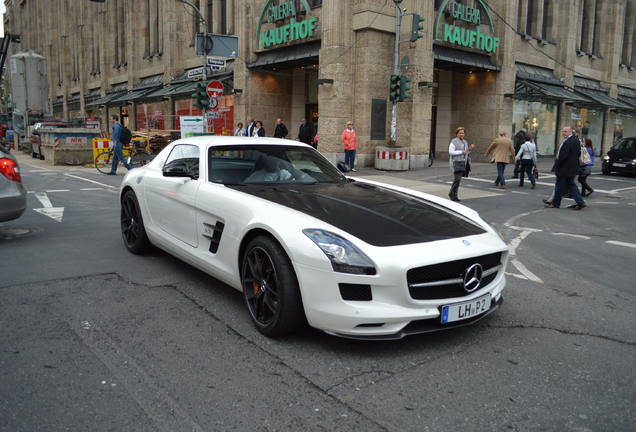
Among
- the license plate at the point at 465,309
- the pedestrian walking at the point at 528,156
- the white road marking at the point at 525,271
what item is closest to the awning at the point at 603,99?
the pedestrian walking at the point at 528,156

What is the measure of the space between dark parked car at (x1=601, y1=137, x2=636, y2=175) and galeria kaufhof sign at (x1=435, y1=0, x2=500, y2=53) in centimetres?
747

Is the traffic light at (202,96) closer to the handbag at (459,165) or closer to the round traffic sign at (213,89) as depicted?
the round traffic sign at (213,89)

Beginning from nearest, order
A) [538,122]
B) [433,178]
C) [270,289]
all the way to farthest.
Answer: [270,289] → [433,178] → [538,122]

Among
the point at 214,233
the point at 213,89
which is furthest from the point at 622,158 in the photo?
the point at 214,233

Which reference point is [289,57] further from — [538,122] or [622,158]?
[538,122]

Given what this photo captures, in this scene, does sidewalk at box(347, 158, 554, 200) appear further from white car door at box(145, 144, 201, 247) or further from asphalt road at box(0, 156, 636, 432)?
white car door at box(145, 144, 201, 247)

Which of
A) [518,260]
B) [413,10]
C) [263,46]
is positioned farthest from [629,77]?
[518,260]

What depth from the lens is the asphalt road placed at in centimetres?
278

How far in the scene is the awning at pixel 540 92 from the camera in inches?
1017

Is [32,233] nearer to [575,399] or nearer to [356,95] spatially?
[575,399]

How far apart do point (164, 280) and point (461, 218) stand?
2898 millimetres

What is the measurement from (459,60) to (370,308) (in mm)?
22047

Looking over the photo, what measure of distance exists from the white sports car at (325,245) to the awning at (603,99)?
3085 centimetres

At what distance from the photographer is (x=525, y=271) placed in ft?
19.7
